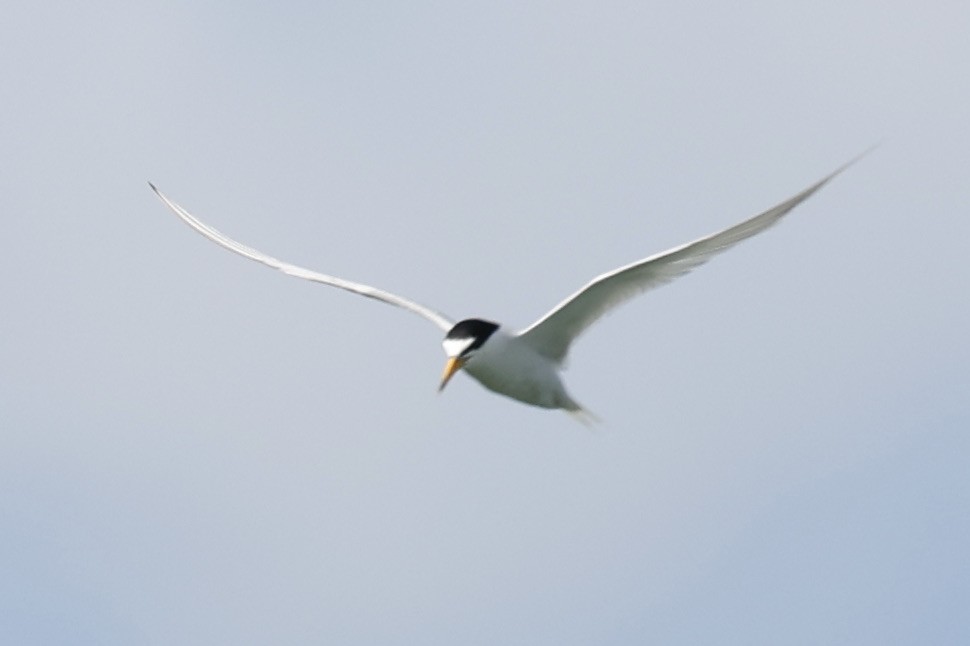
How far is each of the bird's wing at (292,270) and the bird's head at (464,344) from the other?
4.91 ft

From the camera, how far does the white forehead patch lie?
14328mm

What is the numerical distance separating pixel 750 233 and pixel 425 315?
367 cm

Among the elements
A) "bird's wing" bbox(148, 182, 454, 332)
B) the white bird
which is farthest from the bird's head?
"bird's wing" bbox(148, 182, 454, 332)

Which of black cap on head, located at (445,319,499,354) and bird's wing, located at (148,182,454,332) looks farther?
bird's wing, located at (148,182,454,332)

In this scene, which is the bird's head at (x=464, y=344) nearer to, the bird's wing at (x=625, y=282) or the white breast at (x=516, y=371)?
the white breast at (x=516, y=371)

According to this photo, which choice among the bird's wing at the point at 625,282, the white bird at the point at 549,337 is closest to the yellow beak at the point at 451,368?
the white bird at the point at 549,337

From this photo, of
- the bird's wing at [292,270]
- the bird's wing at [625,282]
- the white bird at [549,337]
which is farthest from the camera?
the bird's wing at [292,270]

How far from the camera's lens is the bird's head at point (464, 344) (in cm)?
1434

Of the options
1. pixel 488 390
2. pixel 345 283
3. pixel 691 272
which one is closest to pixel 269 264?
pixel 345 283

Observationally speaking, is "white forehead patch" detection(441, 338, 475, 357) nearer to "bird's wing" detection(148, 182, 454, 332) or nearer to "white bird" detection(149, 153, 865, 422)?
"white bird" detection(149, 153, 865, 422)

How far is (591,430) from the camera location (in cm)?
1526

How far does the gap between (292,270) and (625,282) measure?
3.83 m

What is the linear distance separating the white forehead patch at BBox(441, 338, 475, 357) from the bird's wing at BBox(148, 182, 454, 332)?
1.54 metres

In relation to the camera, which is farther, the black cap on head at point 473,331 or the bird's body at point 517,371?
the bird's body at point 517,371
